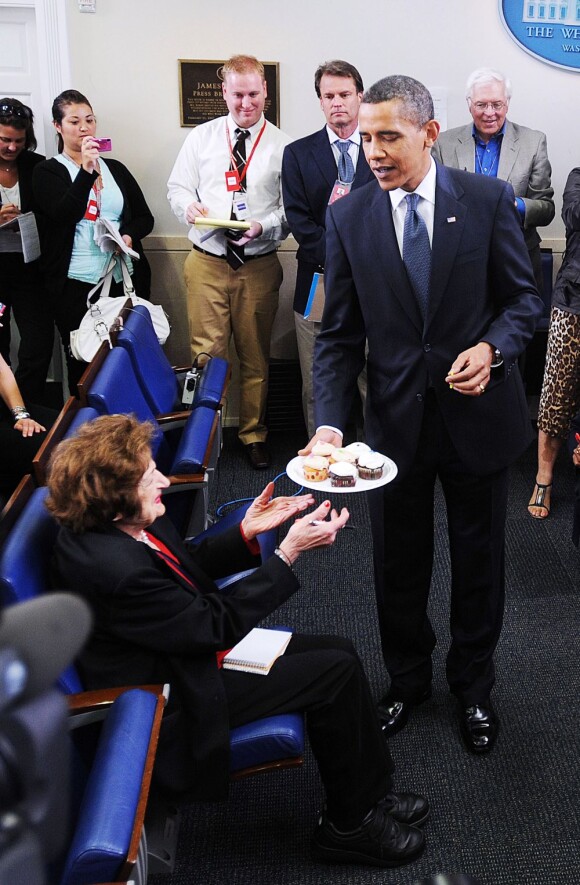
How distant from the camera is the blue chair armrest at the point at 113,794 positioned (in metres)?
1.40

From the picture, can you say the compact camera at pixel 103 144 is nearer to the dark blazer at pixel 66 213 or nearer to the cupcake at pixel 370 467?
the dark blazer at pixel 66 213

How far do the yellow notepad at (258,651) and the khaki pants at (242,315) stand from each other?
2564 mm

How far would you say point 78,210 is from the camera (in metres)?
4.29

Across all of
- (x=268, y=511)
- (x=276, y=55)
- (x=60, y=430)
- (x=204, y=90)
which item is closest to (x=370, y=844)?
(x=268, y=511)

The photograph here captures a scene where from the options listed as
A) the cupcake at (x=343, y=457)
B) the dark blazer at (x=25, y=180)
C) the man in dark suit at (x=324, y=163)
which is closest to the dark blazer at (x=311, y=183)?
the man in dark suit at (x=324, y=163)

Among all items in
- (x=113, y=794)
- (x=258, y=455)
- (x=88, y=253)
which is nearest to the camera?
(x=113, y=794)

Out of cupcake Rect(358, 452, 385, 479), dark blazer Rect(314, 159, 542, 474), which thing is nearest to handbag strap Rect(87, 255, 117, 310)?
dark blazer Rect(314, 159, 542, 474)

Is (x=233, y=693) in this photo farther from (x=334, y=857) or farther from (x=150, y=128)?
(x=150, y=128)

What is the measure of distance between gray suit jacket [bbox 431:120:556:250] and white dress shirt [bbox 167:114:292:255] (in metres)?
0.82

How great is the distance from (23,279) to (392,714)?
308 centimetres

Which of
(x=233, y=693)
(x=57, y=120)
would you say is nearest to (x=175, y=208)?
(x=57, y=120)

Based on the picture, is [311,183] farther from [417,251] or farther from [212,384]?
[417,251]

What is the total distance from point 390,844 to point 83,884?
99 cm

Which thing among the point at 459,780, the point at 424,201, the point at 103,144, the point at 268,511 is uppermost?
the point at 103,144
